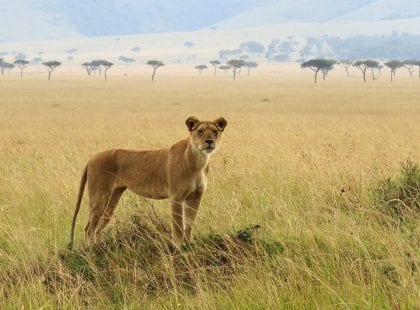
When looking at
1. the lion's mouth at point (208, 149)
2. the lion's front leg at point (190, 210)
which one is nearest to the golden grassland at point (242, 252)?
the lion's front leg at point (190, 210)

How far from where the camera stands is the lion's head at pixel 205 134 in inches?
241

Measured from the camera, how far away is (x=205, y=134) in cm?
616

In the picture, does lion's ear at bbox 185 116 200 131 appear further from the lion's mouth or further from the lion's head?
the lion's mouth

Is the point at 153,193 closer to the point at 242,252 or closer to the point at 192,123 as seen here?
the point at 192,123

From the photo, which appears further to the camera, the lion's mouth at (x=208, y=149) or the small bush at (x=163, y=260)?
the lion's mouth at (x=208, y=149)

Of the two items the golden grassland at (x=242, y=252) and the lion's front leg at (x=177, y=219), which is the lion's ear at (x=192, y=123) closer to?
the lion's front leg at (x=177, y=219)

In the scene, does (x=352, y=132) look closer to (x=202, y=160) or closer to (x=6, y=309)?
(x=202, y=160)

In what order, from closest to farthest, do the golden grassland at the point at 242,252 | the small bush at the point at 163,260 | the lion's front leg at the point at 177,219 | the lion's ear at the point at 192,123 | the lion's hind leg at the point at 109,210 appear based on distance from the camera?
the golden grassland at the point at 242,252 → the small bush at the point at 163,260 → the lion's front leg at the point at 177,219 → the lion's ear at the point at 192,123 → the lion's hind leg at the point at 109,210

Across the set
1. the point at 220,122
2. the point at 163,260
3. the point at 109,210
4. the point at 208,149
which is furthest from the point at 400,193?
the point at 163,260

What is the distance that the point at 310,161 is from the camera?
1111cm

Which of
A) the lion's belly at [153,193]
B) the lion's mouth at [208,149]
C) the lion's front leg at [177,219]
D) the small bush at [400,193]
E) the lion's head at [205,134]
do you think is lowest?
the small bush at [400,193]

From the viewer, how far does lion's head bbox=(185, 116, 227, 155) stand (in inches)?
241

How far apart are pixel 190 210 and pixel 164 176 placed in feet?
1.37

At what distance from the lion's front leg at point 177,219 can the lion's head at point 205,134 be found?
1.67 feet
